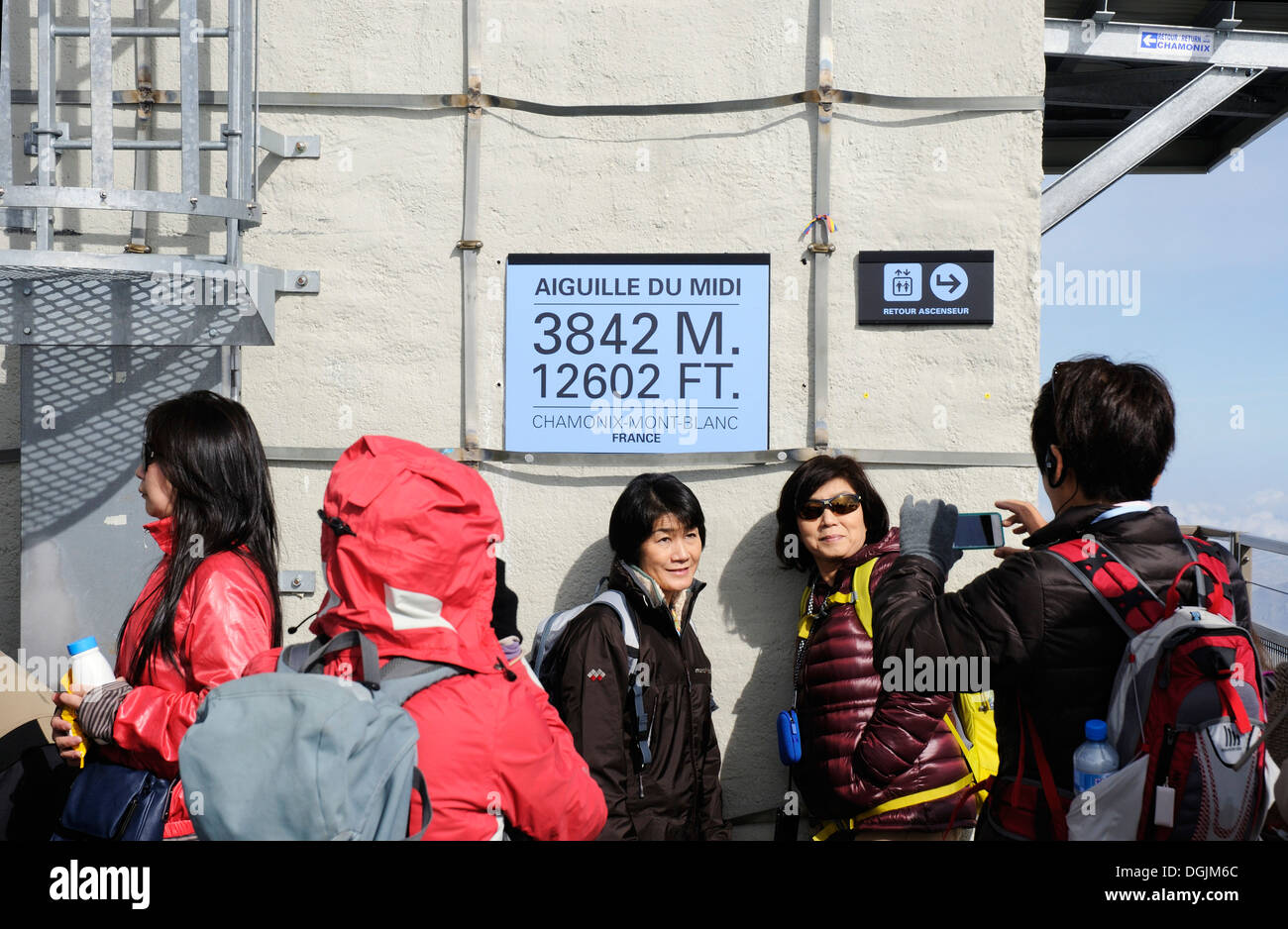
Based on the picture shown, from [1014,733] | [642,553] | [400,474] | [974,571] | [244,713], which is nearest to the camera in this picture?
[244,713]

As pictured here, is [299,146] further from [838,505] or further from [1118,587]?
[1118,587]

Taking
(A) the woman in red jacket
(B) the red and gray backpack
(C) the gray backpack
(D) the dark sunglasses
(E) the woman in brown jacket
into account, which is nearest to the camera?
(C) the gray backpack

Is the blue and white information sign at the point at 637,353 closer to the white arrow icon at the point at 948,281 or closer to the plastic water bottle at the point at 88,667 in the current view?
the white arrow icon at the point at 948,281

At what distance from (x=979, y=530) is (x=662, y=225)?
1.76 m

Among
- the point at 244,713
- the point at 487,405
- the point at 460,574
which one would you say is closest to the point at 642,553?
the point at 487,405

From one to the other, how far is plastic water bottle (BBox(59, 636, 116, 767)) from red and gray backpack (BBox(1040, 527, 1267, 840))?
229cm

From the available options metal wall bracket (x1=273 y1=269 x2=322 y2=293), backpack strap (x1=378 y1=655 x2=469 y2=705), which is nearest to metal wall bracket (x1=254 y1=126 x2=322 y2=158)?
metal wall bracket (x1=273 y1=269 x2=322 y2=293)

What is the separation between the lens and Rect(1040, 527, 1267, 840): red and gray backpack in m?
1.87

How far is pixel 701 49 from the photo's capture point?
3.71 meters

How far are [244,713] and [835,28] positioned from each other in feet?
10.8

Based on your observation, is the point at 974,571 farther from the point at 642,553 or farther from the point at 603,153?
the point at 603,153

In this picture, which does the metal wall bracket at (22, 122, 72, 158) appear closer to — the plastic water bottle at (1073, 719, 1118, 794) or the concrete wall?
the concrete wall

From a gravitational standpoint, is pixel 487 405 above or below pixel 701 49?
below

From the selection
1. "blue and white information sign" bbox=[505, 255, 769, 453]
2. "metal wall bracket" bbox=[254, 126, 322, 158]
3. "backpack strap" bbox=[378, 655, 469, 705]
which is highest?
"metal wall bracket" bbox=[254, 126, 322, 158]
